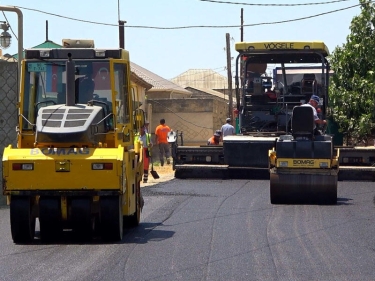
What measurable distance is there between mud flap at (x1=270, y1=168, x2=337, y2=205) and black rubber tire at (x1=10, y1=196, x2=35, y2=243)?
17.6ft

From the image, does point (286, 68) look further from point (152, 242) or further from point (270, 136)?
point (152, 242)

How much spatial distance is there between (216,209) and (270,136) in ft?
19.6

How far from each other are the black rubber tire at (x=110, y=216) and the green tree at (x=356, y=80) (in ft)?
48.2

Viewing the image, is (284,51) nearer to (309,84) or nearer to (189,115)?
(309,84)

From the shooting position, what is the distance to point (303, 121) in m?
14.2

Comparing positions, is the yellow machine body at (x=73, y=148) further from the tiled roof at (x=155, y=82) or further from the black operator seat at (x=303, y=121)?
the tiled roof at (x=155, y=82)

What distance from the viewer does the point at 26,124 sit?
416 inches

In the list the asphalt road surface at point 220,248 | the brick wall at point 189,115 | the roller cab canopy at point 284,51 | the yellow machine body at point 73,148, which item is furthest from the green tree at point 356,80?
the brick wall at point 189,115

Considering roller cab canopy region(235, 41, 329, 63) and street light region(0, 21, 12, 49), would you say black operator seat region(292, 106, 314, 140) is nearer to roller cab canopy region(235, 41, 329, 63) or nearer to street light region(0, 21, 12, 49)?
roller cab canopy region(235, 41, 329, 63)

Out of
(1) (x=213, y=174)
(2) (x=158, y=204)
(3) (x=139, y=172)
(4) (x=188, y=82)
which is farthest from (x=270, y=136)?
(4) (x=188, y=82)

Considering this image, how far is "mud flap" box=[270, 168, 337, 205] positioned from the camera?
14094 millimetres

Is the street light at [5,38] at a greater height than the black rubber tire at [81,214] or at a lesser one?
greater

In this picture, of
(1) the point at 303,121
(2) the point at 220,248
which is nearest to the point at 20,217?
(2) the point at 220,248

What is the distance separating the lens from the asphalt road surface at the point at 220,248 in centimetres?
800
